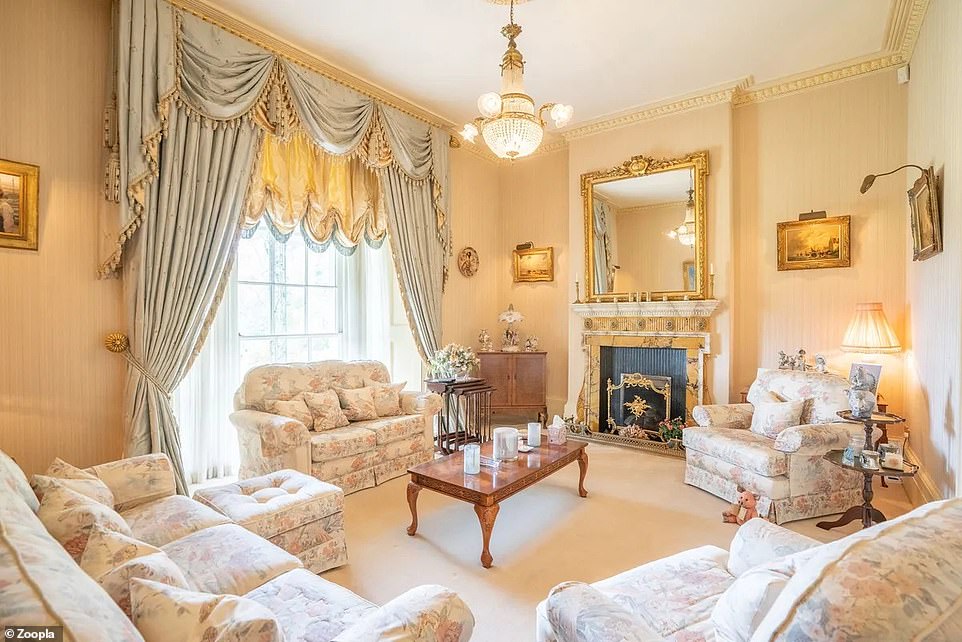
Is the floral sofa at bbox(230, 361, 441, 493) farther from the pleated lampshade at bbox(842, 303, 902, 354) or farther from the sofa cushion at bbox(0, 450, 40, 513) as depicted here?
the pleated lampshade at bbox(842, 303, 902, 354)

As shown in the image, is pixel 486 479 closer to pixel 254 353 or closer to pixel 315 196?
pixel 254 353

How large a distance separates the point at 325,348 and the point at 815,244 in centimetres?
498

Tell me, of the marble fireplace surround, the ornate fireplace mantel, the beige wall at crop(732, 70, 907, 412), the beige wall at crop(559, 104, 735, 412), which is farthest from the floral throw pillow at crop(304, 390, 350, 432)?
the beige wall at crop(732, 70, 907, 412)

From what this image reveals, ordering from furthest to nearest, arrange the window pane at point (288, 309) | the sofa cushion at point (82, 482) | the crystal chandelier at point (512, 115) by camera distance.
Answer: the window pane at point (288, 309)
the crystal chandelier at point (512, 115)
the sofa cushion at point (82, 482)

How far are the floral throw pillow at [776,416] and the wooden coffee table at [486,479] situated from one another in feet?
4.80

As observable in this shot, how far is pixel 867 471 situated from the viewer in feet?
8.48

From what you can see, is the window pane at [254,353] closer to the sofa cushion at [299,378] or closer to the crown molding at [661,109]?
the sofa cushion at [299,378]

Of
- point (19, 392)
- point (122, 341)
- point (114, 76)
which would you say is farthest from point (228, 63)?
point (19, 392)

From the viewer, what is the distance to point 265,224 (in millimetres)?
4316

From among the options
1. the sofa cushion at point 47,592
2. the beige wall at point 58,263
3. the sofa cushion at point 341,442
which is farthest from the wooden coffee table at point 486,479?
the beige wall at point 58,263

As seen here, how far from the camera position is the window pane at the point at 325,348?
4.77 meters

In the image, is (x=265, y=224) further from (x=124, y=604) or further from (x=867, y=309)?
(x=867, y=309)

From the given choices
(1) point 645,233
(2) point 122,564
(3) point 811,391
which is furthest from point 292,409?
(1) point 645,233

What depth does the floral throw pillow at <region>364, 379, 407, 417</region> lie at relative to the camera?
14.1ft
